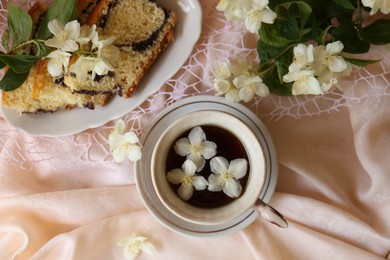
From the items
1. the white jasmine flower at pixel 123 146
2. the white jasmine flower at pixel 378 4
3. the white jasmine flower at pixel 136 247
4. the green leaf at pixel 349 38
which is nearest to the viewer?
the white jasmine flower at pixel 378 4

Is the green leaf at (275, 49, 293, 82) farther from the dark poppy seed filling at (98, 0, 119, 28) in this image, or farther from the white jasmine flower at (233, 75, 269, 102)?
the dark poppy seed filling at (98, 0, 119, 28)

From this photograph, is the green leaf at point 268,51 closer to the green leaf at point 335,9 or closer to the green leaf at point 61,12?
the green leaf at point 335,9

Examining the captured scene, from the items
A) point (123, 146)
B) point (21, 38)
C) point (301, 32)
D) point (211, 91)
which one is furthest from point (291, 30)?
point (21, 38)

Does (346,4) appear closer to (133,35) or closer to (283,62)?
(283,62)

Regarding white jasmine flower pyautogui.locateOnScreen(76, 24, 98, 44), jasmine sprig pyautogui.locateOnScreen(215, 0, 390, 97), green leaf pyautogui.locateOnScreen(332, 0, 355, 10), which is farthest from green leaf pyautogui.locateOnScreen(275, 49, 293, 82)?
white jasmine flower pyautogui.locateOnScreen(76, 24, 98, 44)

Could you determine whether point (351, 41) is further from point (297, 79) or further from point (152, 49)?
point (152, 49)

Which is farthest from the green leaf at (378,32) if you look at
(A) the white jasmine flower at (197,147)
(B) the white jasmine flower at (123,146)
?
(B) the white jasmine flower at (123,146)
